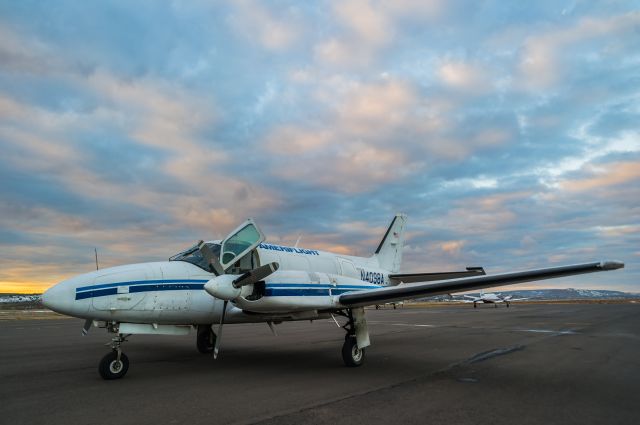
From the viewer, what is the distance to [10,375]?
9.03 meters

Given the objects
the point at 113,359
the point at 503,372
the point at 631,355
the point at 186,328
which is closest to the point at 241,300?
the point at 186,328

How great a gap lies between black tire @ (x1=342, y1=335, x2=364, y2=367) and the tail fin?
20.4 ft

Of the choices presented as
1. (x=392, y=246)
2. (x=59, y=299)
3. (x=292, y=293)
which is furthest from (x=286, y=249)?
(x=392, y=246)

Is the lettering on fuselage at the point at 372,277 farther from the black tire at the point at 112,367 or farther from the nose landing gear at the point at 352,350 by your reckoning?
the black tire at the point at 112,367

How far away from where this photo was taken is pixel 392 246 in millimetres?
17625

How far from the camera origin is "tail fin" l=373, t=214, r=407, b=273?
16953 millimetres

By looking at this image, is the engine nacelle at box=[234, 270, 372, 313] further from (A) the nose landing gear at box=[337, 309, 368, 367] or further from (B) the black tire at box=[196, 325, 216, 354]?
(B) the black tire at box=[196, 325, 216, 354]

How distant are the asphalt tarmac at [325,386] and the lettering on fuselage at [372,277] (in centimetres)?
226

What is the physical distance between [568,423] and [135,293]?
25.4ft

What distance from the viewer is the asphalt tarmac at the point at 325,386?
234 inches

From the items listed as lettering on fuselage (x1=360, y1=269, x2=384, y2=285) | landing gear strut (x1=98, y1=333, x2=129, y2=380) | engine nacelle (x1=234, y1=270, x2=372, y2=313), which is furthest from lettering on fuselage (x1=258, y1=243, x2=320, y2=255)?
landing gear strut (x1=98, y1=333, x2=129, y2=380)

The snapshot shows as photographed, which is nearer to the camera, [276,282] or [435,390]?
[435,390]

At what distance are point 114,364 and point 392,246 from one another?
11629mm

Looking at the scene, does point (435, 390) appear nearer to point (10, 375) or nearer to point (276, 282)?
point (276, 282)
